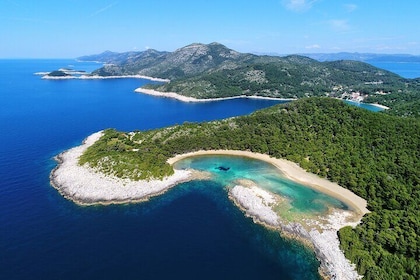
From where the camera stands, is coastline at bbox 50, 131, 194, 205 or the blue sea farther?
coastline at bbox 50, 131, 194, 205

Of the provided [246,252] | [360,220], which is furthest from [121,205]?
[360,220]

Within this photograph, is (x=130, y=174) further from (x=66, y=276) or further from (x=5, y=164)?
(x=5, y=164)

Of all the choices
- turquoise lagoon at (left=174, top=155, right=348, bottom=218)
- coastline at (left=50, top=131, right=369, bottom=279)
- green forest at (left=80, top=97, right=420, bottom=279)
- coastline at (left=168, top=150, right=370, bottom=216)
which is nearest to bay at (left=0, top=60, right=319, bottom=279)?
coastline at (left=50, top=131, right=369, bottom=279)

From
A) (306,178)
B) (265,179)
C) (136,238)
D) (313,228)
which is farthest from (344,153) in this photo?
(136,238)

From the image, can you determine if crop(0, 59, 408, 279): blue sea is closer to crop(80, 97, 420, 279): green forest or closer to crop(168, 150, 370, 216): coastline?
crop(168, 150, 370, 216): coastline

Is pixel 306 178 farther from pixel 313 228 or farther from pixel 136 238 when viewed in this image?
pixel 136 238

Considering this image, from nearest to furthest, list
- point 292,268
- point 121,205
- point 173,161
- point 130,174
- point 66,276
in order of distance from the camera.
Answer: point 66,276 → point 292,268 → point 121,205 → point 130,174 → point 173,161
